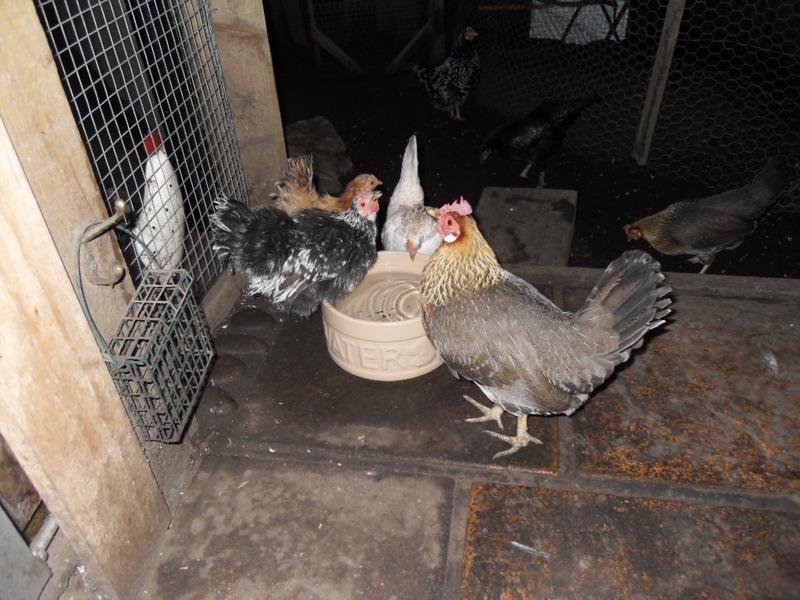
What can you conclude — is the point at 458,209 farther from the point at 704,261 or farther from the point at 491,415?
the point at 704,261

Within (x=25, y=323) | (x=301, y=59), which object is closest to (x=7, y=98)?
(x=25, y=323)

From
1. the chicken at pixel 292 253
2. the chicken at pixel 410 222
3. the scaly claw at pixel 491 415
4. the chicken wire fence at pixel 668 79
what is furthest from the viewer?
the chicken wire fence at pixel 668 79

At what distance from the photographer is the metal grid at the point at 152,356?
63.4 inches

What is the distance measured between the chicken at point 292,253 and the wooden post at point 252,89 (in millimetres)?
639

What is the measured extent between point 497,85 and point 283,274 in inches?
208

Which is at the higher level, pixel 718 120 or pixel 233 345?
pixel 233 345

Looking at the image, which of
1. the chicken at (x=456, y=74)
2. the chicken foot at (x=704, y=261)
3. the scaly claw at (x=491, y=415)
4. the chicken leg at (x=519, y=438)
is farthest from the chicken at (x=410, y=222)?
the chicken at (x=456, y=74)

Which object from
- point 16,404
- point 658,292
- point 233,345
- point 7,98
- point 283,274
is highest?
point 7,98

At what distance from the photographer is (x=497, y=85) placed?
23.0 feet

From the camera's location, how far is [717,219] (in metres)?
3.79

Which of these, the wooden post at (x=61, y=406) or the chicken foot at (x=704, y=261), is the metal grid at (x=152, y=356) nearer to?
the wooden post at (x=61, y=406)

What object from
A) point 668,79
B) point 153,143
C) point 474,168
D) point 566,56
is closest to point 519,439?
point 153,143

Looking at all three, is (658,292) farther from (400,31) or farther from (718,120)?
(400,31)

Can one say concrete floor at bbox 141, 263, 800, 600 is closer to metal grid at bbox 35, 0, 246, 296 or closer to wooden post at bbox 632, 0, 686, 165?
metal grid at bbox 35, 0, 246, 296
